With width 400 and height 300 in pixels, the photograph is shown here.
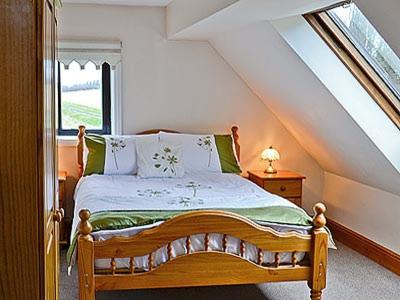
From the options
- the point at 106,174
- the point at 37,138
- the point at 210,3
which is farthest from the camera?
the point at 106,174

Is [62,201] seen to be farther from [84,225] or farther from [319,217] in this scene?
[319,217]

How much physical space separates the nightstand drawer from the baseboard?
572mm

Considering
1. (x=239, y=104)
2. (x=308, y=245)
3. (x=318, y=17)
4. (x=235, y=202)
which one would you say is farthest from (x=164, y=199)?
(x=239, y=104)

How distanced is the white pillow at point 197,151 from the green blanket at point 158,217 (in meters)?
1.48

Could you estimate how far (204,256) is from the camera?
3033mm

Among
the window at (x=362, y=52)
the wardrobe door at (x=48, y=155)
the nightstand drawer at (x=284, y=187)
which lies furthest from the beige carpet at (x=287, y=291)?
Result: the wardrobe door at (x=48, y=155)

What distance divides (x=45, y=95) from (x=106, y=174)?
115 inches

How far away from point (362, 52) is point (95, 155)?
2.34m

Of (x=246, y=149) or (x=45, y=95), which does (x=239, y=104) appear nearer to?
(x=246, y=149)

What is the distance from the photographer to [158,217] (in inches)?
123

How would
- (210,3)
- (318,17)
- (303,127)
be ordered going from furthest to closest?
(303,127), (318,17), (210,3)

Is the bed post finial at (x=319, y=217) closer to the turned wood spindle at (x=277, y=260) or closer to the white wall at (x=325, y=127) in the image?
the turned wood spindle at (x=277, y=260)

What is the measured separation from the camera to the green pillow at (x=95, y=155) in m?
4.64

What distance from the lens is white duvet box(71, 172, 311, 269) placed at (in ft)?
10.1
